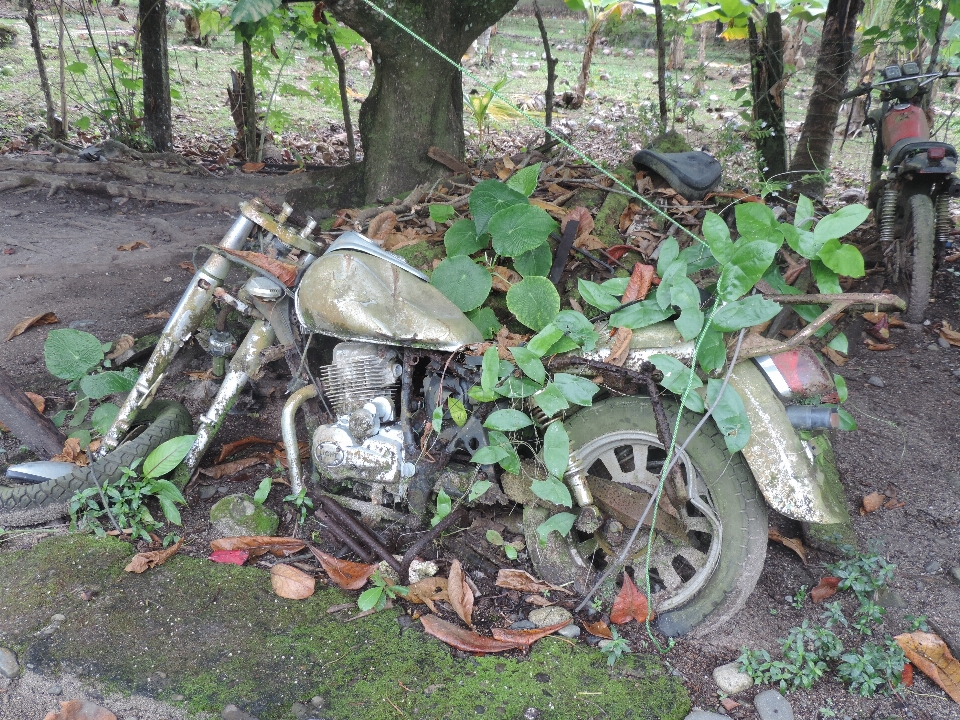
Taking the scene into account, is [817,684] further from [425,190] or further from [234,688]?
[425,190]

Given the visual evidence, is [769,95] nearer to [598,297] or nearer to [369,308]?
[598,297]

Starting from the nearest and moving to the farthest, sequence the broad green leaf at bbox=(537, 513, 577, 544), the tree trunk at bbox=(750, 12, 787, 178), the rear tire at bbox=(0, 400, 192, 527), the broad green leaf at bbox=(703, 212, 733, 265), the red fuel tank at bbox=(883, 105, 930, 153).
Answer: the broad green leaf at bbox=(703, 212, 733, 265)
the broad green leaf at bbox=(537, 513, 577, 544)
the rear tire at bbox=(0, 400, 192, 527)
the red fuel tank at bbox=(883, 105, 930, 153)
the tree trunk at bbox=(750, 12, 787, 178)

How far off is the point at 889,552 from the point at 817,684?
31.1 inches

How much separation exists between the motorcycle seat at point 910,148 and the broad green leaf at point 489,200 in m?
2.79

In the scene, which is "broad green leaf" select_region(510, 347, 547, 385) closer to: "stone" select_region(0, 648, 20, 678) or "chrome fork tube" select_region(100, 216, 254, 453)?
"chrome fork tube" select_region(100, 216, 254, 453)

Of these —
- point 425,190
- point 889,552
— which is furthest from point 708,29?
point 889,552

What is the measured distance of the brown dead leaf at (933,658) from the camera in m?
2.16

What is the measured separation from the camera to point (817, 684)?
7.22ft

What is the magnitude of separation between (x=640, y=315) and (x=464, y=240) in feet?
2.62

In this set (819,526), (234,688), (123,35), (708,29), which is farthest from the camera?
(708,29)

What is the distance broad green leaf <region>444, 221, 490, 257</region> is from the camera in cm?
280

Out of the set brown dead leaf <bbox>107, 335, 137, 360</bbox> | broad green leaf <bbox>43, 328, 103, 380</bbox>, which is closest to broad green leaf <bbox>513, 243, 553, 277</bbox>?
broad green leaf <bbox>43, 328, 103, 380</bbox>

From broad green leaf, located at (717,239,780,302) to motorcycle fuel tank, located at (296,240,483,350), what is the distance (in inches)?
33.3

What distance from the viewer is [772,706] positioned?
7.00 feet
